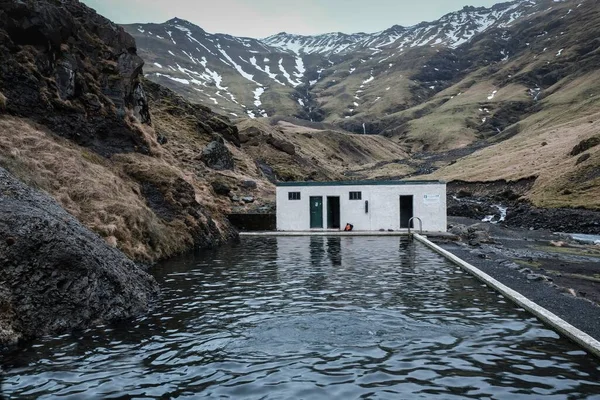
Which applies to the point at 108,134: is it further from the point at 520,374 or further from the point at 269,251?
the point at 520,374

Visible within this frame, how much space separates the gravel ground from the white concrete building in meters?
5.48

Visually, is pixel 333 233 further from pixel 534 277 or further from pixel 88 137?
pixel 534 277

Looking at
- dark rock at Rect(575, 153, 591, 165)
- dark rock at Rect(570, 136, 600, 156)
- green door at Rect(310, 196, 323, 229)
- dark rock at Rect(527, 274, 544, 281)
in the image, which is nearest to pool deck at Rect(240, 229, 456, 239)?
green door at Rect(310, 196, 323, 229)

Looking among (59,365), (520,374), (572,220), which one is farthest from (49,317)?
(572,220)

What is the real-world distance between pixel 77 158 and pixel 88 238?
47.2ft

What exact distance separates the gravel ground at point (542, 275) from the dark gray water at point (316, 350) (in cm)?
128

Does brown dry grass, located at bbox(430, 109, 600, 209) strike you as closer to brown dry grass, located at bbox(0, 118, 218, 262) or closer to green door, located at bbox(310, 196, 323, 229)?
green door, located at bbox(310, 196, 323, 229)

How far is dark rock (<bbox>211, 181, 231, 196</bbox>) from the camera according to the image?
172ft

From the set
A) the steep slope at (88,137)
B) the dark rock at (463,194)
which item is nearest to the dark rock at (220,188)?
the steep slope at (88,137)

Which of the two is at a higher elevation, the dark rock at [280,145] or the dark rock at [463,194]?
the dark rock at [280,145]

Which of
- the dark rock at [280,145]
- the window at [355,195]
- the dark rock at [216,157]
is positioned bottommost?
the window at [355,195]

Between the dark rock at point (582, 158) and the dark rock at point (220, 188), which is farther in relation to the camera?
the dark rock at point (582, 158)

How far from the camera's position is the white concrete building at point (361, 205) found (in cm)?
4453

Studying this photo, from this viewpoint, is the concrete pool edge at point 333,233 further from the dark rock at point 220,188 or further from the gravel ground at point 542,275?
A: the dark rock at point 220,188
